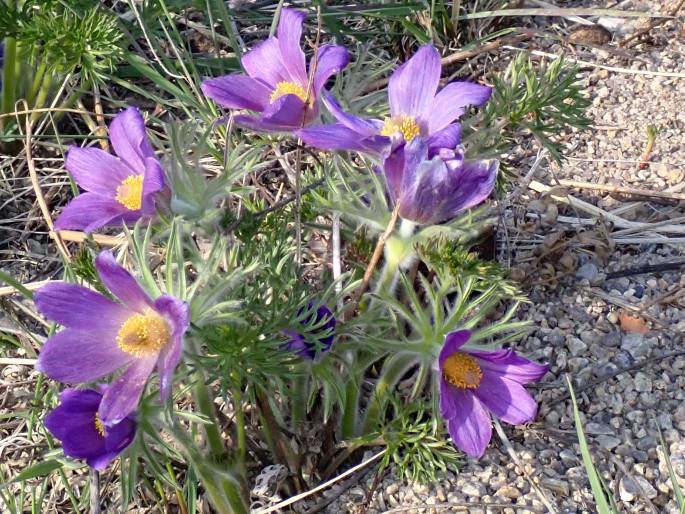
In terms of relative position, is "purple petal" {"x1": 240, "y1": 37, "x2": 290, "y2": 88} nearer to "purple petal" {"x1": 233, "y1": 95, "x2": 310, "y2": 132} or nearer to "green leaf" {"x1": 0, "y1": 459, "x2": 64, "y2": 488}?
"purple petal" {"x1": 233, "y1": 95, "x2": 310, "y2": 132}

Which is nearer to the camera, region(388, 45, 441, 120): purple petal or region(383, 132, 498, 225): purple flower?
region(383, 132, 498, 225): purple flower

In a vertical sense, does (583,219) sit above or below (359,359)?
below

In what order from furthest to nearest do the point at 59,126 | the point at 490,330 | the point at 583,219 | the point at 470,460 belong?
the point at 59,126, the point at 583,219, the point at 470,460, the point at 490,330

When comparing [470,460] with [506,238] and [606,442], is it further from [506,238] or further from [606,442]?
[506,238]

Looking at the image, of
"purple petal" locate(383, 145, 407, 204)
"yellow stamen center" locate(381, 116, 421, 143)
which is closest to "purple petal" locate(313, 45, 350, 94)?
"yellow stamen center" locate(381, 116, 421, 143)

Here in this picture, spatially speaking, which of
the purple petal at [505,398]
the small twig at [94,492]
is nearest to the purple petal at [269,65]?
the purple petal at [505,398]

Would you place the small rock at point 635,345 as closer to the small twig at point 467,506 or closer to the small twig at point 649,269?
the small twig at point 649,269

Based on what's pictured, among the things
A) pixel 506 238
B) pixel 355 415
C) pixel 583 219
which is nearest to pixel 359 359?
pixel 355 415
